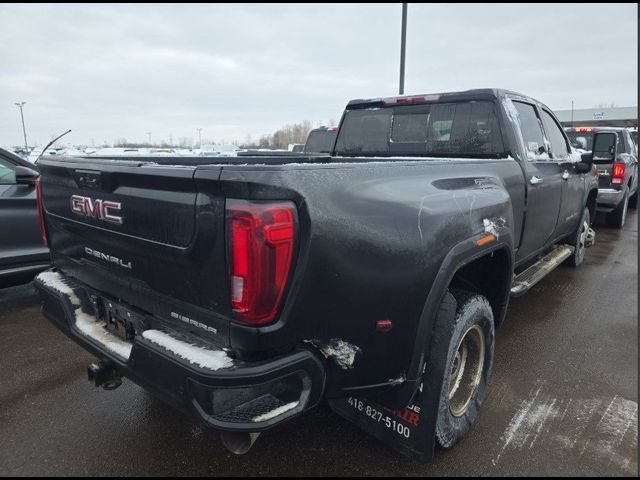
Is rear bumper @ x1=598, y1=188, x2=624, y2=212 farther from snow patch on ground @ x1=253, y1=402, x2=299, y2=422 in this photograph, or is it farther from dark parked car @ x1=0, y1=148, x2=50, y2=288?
dark parked car @ x1=0, y1=148, x2=50, y2=288

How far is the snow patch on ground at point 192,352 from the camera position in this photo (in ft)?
5.74

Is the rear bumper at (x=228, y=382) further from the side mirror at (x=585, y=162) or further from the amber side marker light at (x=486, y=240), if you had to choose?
the side mirror at (x=585, y=162)

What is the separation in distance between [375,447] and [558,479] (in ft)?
3.04

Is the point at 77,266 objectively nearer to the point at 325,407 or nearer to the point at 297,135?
the point at 325,407

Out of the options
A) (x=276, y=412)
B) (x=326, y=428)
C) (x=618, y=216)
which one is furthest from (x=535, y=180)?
(x=618, y=216)

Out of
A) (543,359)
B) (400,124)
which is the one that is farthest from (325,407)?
(400,124)

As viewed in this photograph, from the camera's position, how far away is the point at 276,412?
179cm

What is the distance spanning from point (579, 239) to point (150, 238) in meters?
5.52

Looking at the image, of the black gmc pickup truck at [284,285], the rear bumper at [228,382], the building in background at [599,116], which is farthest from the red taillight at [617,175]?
the building in background at [599,116]

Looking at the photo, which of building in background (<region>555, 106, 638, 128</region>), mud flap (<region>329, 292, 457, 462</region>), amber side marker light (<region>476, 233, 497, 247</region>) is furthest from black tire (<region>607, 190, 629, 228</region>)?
building in background (<region>555, 106, 638, 128</region>)

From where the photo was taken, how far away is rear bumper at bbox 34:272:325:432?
1.71 meters

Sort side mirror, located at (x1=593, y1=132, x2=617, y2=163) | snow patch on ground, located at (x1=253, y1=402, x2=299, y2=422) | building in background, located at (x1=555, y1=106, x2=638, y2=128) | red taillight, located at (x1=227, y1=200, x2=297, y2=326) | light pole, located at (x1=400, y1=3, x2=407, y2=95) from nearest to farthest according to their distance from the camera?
red taillight, located at (x1=227, y1=200, x2=297, y2=326)
snow patch on ground, located at (x1=253, y1=402, x2=299, y2=422)
side mirror, located at (x1=593, y1=132, x2=617, y2=163)
light pole, located at (x1=400, y1=3, x2=407, y2=95)
building in background, located at (x1=555, y1=106, x2=638, y2=128)

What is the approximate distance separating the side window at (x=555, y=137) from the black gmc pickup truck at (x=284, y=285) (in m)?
2.02

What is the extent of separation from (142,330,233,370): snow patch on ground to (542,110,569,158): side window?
154 inches
